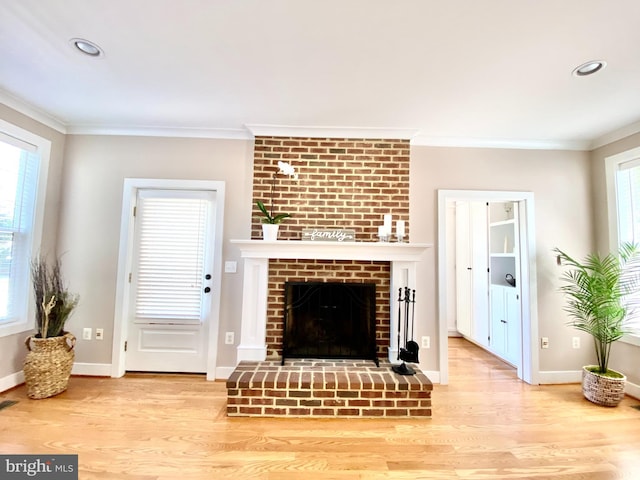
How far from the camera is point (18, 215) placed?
266 cm

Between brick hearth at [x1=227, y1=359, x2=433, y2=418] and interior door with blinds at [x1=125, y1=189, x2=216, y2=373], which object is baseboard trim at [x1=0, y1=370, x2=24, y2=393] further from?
brick hearth at [x1=227, y1=359, x2=433, y2=418]

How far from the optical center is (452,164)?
3082 mm

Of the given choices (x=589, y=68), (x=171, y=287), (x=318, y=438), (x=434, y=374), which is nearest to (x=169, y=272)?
(x=171, y=287)

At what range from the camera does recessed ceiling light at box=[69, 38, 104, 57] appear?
178 cm

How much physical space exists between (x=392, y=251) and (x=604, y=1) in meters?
1.96

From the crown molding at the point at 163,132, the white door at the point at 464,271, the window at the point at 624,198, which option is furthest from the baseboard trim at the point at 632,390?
the crown molding at the point at 163,132

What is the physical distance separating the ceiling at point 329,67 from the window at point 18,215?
0.35 meters

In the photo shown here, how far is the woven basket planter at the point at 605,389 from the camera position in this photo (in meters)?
2.45

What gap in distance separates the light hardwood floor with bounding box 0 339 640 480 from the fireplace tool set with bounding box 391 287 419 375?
401 millimetres

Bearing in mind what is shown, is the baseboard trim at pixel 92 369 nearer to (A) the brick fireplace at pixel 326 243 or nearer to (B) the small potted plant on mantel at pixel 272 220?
(A) the brick fireplace at pixel 326 243

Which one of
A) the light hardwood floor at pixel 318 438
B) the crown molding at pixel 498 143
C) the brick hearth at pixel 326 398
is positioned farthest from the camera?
the crown molding at pixel 498 143

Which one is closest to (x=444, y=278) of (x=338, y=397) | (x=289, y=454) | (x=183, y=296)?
(x=338, y=397)

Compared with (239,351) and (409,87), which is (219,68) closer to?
(409,87)

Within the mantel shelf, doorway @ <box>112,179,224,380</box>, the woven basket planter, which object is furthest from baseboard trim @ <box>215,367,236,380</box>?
the woven basket planter
